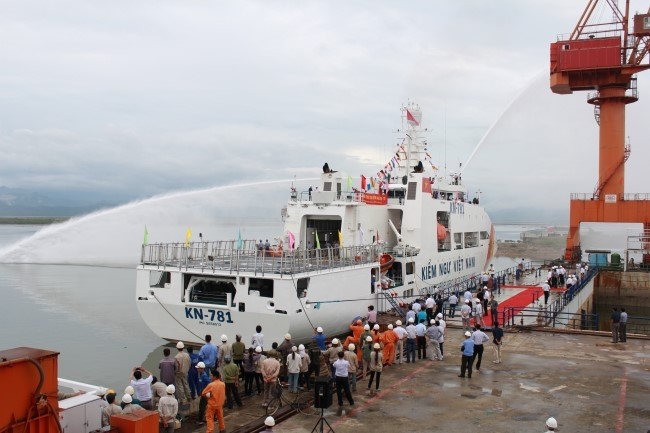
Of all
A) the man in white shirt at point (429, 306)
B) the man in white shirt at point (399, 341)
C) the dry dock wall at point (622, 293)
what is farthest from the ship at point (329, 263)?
the dry dock wall at point (622, 293)

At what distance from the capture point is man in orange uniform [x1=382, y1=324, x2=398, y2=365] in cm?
1573

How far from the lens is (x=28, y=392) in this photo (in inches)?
280

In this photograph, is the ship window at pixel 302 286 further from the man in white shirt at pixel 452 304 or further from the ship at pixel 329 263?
the man in white shirt at pixel 452 304

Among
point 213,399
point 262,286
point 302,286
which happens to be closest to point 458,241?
point 302,286

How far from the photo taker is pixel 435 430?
11.2m

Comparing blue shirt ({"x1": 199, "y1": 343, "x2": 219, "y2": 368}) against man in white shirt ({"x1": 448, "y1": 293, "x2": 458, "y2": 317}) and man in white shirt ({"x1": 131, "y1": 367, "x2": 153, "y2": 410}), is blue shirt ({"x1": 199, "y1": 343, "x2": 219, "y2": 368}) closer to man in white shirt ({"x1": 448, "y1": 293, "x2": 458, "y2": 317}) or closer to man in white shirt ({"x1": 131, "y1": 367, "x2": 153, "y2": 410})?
man in white shirt ({"x1": 131, "y1": 367, "x2": 153, "y2": 410})

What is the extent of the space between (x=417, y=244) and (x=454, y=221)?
20.5ft

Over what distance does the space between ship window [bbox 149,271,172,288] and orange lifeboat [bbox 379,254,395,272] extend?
9099 millimetres

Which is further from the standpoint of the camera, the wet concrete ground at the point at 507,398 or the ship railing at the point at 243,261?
the ship railing at the point at 243,261

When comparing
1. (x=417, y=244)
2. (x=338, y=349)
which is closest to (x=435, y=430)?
(x=338, y=349)

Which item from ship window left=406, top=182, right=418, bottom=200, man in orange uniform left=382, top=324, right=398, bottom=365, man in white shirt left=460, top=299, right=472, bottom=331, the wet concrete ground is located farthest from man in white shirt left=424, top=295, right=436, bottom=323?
→ ship window left=406, top=182, right=418, bottom=200

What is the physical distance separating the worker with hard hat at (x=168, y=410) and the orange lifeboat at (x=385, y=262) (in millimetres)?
14996

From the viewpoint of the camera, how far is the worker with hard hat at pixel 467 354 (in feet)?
47.9

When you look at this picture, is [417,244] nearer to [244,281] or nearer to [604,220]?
[244,281]
